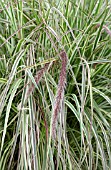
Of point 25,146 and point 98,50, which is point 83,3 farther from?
point 25,146

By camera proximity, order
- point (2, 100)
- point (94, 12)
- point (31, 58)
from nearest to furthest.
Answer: point (2, 100)
point (31, 58)
point (94, 12)

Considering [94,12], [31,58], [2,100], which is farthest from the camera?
[94,12]

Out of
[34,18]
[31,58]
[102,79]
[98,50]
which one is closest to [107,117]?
[102,79]

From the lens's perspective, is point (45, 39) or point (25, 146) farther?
point (45, 39)

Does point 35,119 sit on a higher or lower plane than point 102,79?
lower

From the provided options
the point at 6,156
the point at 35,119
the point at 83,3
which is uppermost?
the point at 83,3

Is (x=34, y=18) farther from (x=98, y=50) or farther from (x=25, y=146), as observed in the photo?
(x=25, y=146)

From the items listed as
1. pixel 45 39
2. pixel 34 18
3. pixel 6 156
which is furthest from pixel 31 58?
pixel 6 156
